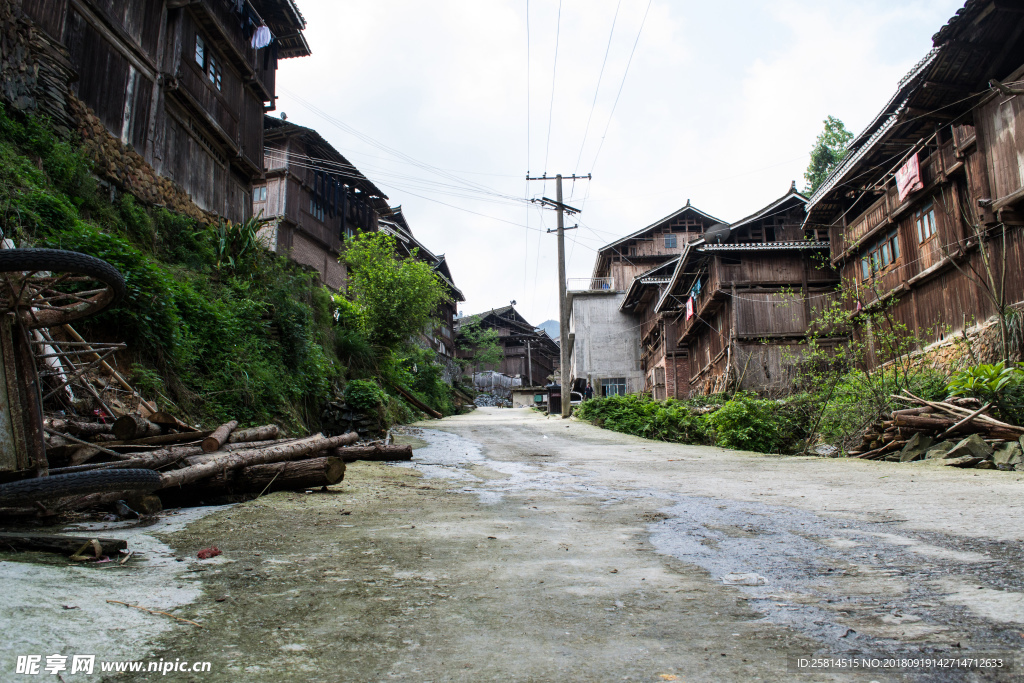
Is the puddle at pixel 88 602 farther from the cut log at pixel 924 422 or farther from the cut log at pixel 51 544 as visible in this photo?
the cut log at pixel 924 422

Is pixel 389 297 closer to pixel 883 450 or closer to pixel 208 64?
pixel 208 64

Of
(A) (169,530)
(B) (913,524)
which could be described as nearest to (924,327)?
(B) (913,524)

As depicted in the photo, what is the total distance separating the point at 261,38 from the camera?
54.1 feet

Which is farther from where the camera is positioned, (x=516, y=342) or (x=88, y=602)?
(x=516, y=342)

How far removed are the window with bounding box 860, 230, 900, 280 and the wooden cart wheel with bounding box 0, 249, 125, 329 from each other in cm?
1485

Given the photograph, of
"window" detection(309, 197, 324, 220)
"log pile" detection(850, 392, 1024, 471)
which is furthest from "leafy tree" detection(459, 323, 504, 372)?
"log pile" detection(850, 392, 1024, 471)

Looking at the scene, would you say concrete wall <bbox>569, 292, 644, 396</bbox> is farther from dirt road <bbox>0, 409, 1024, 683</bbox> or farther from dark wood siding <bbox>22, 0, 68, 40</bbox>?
dirt road <bbox>0, 409, 1024, 683</bbox>

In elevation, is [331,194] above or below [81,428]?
above

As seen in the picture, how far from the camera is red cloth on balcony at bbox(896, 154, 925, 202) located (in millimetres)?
12461

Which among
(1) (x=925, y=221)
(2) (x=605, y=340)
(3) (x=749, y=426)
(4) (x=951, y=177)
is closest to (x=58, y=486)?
(3) (x=749, y=426)

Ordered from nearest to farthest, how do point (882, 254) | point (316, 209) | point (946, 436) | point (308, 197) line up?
point (946, 436) < point (882, 254) < point (308, 197) < point (316, 209)

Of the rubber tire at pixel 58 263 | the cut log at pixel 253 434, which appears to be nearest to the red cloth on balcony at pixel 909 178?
the cut log at pixel 253 434

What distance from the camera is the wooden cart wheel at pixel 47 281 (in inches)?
116

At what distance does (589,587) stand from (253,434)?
A: 16.3ft
